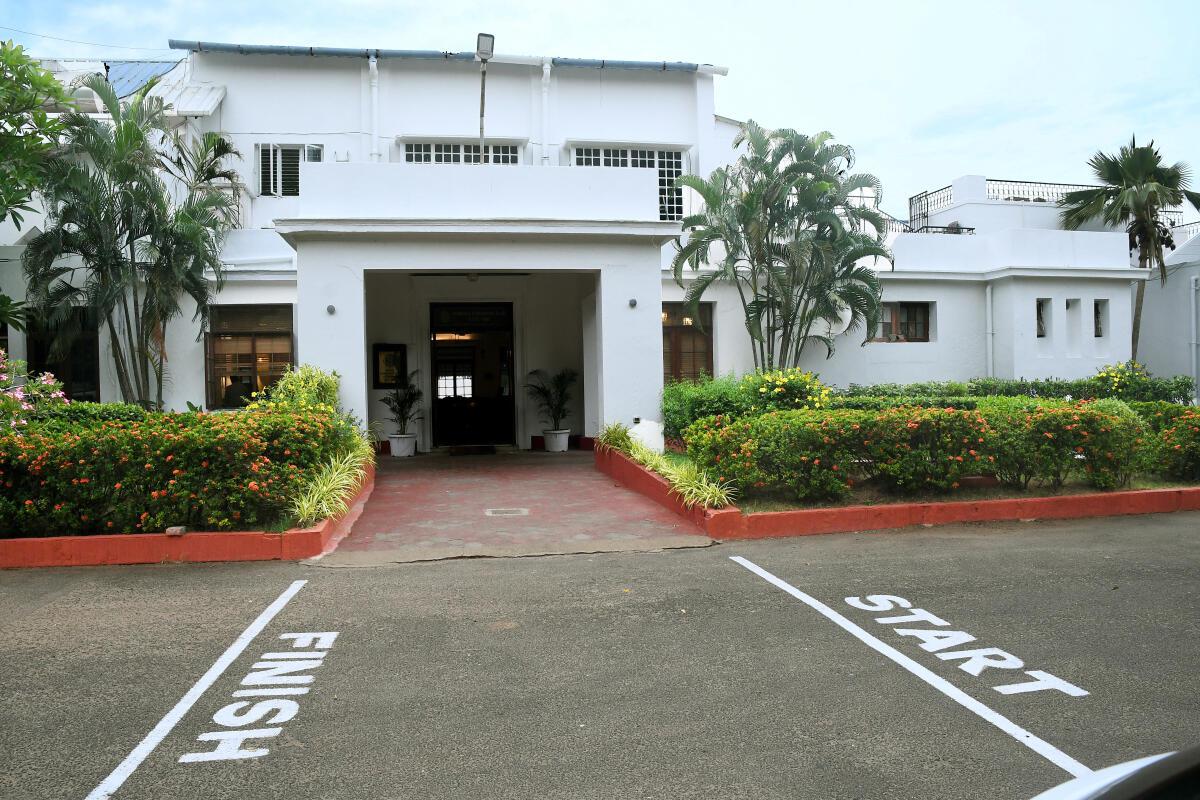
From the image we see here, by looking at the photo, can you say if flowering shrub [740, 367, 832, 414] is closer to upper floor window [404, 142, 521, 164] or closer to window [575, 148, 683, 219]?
window [575, 148, 683, 219]

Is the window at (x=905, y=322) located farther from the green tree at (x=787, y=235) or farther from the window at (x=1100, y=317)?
the window at (x=1100, y=317)

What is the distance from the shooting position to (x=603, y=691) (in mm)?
4508

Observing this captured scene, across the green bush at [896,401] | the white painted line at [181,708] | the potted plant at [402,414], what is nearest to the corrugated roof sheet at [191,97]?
the potted plant at [402,414]

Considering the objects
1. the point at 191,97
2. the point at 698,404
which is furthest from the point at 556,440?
the point at 191,97

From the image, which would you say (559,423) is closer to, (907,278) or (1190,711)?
(907,278)

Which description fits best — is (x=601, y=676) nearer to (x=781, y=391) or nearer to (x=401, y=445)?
(x=781, y=391)

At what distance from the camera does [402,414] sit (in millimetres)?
16344

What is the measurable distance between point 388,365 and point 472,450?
2.35 m

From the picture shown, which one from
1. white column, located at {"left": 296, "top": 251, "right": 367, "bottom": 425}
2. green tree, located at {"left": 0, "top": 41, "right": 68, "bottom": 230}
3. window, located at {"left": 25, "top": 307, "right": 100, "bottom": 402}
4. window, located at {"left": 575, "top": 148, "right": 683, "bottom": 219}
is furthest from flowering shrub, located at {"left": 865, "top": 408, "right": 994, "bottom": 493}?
window, located at {"left": 25, "top": 307, "right": 100, "bottom": 402}

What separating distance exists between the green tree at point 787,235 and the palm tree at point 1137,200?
8.65 metres

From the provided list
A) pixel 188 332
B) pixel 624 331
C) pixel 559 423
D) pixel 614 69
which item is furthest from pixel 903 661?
pixel 614 69

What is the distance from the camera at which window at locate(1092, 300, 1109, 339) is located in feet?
63.3

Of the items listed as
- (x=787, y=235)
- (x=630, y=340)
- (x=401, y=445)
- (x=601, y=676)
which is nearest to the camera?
(x=601, y=676)

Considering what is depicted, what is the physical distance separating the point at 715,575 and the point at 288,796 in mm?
4186
